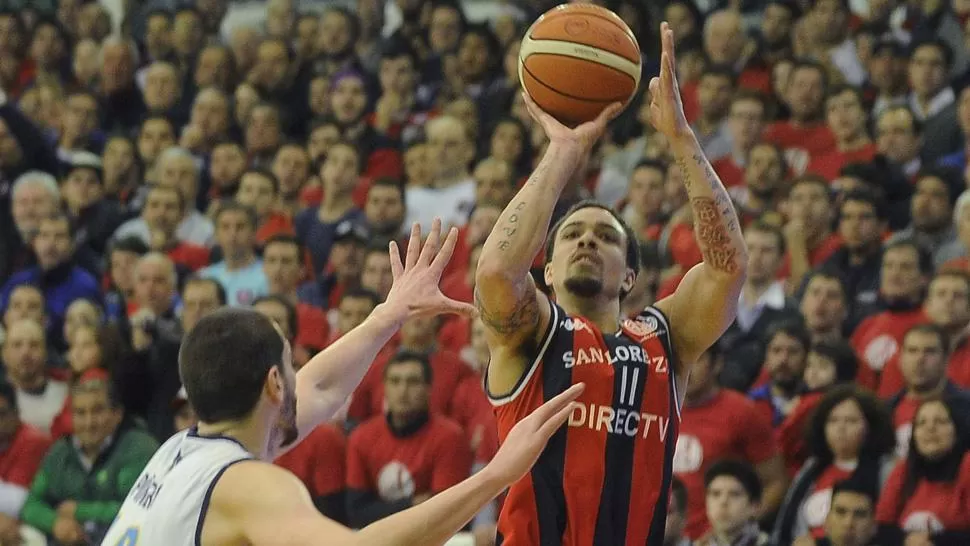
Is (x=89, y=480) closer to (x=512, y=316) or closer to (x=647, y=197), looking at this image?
(x=647, y=197)

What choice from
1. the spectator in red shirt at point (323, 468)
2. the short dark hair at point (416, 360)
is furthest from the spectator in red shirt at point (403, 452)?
the spectator in red shirt at point (323, 468)

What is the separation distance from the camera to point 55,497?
8.73m

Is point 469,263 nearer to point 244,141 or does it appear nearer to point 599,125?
point 244,141

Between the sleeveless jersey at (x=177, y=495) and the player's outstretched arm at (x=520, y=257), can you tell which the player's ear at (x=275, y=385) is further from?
the player's outstretched arm at (x=520, y=257)

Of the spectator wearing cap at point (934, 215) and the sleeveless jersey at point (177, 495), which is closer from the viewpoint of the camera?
the sleeveless jersey at point (177, 495)

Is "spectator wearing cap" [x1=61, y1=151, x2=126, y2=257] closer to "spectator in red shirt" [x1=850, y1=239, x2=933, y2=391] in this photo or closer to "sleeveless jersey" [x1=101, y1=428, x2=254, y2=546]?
"spectator in red shirt" [x1=850, y1=239, x2=933, y2=391]

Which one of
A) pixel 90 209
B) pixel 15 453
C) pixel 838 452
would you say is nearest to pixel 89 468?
pixel 15 453

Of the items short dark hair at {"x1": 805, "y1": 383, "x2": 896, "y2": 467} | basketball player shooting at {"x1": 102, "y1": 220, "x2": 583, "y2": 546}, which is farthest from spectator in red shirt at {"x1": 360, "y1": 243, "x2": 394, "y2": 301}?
basketball player shooting at {"x1": 102, "y1": 220, "x2": 583, "y2": 546}

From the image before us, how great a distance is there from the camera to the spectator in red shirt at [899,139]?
31.8 feet

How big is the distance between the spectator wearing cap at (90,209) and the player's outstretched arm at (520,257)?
673 centimetres

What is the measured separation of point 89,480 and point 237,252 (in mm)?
1973

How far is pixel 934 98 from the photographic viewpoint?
1003 centimetres

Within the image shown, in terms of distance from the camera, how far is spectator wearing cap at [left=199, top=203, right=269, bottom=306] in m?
10.0

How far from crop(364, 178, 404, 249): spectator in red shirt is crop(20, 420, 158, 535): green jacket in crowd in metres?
2.11
